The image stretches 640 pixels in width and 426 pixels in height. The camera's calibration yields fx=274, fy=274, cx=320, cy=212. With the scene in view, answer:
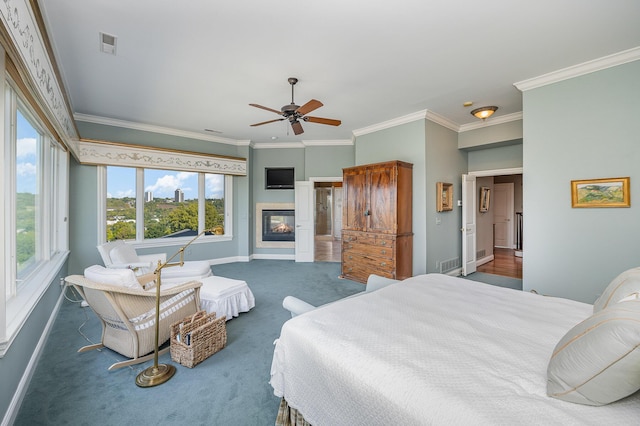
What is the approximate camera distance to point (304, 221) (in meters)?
6.53

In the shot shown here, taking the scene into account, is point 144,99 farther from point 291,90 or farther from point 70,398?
point 70,398

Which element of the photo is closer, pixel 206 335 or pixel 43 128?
pixel 206 335

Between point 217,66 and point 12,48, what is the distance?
5.85 ft

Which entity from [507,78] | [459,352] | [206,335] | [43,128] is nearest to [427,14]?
[507,78]

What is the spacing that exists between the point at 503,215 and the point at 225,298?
8261mm

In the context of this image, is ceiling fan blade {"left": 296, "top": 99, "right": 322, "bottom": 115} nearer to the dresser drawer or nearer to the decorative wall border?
the decorative wall border

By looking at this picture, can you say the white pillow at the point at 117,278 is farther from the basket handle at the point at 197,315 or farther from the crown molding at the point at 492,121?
the crown molding at the point at 492,121

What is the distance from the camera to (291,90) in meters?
3.68

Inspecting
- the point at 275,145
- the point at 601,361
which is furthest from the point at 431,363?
the point at 275,145

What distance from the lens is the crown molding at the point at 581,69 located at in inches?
111

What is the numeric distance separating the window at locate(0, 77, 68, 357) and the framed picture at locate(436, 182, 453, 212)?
4991 millimetres

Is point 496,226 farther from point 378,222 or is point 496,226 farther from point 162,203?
point 162,203

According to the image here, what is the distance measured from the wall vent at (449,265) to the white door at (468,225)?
4.7 inches

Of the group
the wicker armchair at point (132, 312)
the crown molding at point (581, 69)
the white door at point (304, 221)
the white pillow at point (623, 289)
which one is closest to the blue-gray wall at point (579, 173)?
the crown molding at point (581, 69)
